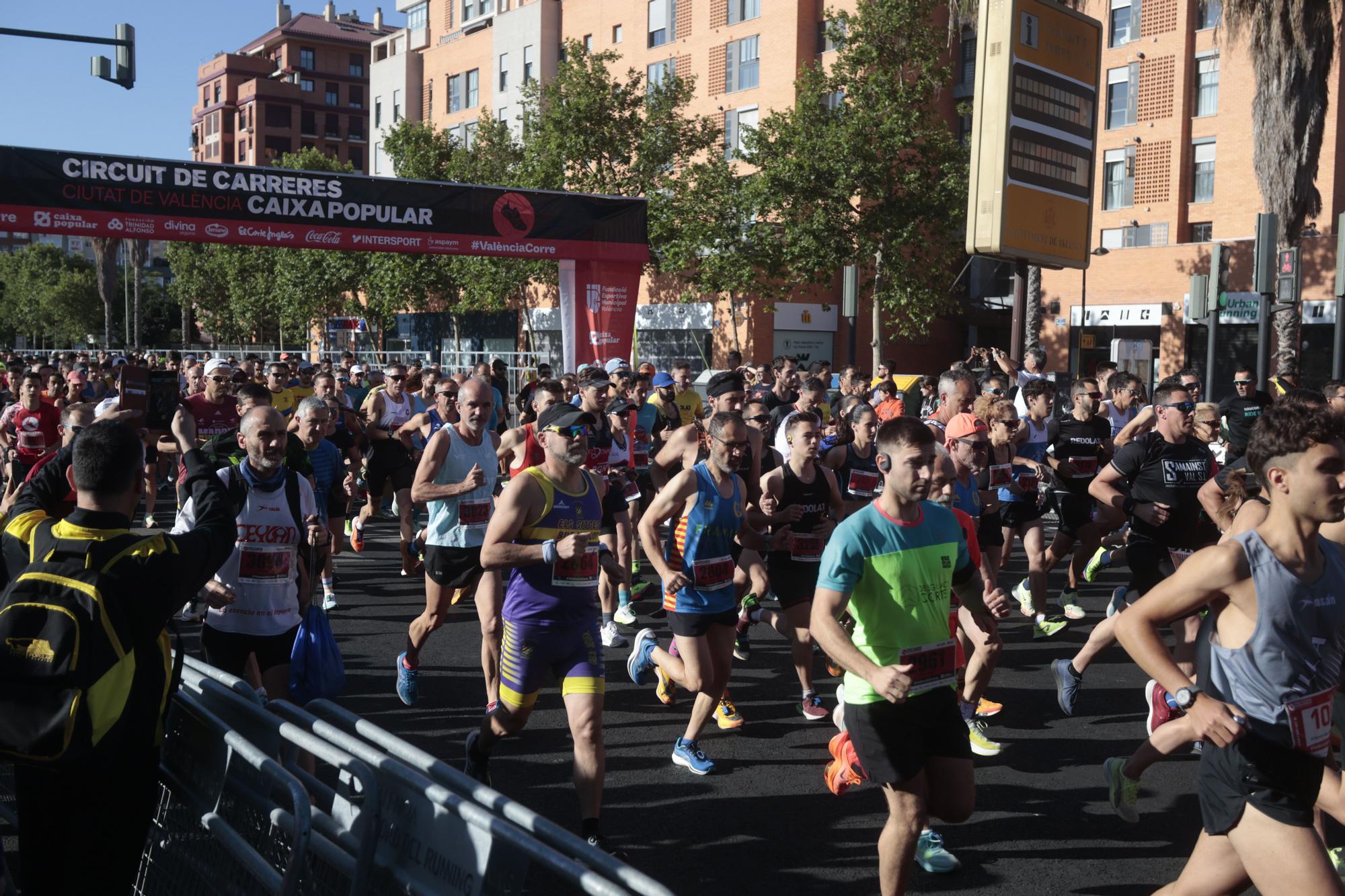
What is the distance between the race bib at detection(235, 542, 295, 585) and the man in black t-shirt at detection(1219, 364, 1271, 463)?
733cm

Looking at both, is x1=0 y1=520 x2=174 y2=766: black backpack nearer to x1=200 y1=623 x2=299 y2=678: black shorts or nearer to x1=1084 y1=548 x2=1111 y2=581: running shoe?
x1=200 y1=623 x2=299 y2=678: black shorts

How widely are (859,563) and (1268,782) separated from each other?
1462mm

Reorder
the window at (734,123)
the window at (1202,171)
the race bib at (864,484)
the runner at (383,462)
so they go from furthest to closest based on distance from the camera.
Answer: the window at (734,123) < the window at (1202,171) < the runner at (383,462) < the race bib at (864,484)

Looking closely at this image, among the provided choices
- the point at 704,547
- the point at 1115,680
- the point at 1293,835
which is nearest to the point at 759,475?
the point at 704,547

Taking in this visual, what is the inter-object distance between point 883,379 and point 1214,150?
2611cm

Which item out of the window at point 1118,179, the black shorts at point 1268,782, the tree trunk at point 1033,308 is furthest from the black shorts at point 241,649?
the window at point 1118,179

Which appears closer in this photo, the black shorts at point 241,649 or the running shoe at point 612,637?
the black shorts at point 241,649

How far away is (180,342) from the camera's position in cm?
9644

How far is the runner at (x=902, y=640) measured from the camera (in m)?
4.20

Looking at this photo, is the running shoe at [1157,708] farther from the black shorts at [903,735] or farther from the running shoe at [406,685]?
the running shoe at [406,685]

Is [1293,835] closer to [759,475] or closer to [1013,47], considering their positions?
[759,475]

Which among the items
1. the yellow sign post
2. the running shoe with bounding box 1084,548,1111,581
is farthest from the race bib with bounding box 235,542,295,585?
the yellow sign post

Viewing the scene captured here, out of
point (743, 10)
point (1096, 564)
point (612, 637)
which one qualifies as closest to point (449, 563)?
point (612, 637)

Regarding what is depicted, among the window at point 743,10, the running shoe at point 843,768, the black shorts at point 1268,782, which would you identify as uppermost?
the window at point 743,10
